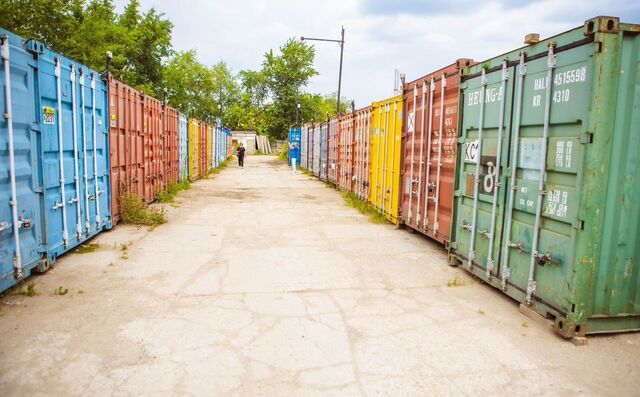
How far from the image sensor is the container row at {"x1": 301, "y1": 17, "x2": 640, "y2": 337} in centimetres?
396

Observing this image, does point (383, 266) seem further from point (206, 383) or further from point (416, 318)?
point (206, 383)

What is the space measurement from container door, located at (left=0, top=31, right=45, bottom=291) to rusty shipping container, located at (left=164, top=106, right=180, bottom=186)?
861cm

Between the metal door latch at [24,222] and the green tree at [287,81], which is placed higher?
the green tree at [287,81]

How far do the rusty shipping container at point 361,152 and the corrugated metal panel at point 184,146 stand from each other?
6.80m

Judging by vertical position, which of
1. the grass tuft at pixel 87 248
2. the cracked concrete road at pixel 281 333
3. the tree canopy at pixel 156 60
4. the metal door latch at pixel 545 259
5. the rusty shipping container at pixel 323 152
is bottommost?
the cracked concrete road at pixel 281 333

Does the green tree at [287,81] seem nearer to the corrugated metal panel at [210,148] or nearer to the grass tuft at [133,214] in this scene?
the corrugated metal panel at [210,148]

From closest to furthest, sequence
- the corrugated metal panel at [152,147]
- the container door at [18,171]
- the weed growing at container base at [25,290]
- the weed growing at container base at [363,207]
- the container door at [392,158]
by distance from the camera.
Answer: the container door at [18,171]
the weed growing at container base at [25,290]
the container door at [392,158]
the weed growing at container base at [363,207]
the corrugated metal panel at [152,147]

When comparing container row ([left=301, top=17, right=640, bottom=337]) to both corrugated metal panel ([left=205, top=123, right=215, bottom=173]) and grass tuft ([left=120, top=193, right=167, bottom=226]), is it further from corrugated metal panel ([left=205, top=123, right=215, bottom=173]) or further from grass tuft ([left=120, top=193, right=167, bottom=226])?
corrugated metal panel ([left=205, top=123, right=215, bottom=173])

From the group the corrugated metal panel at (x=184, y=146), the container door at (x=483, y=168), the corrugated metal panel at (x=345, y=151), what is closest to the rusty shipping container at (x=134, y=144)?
the corrugated metal panel at (x=184, y=146)

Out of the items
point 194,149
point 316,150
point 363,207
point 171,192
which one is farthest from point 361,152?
point 316,150

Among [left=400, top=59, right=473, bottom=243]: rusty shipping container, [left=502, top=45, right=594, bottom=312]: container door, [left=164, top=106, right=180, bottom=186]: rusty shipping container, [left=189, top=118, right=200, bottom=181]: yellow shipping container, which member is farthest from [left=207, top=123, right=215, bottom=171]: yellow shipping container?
[left=502, top=45, right=594, bottom=312]: container door

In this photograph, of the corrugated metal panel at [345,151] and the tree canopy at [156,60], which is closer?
the corrugated metal panel at [345,151]

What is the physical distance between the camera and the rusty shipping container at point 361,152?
12.8 metres

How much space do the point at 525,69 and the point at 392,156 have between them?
5315 millimetres
